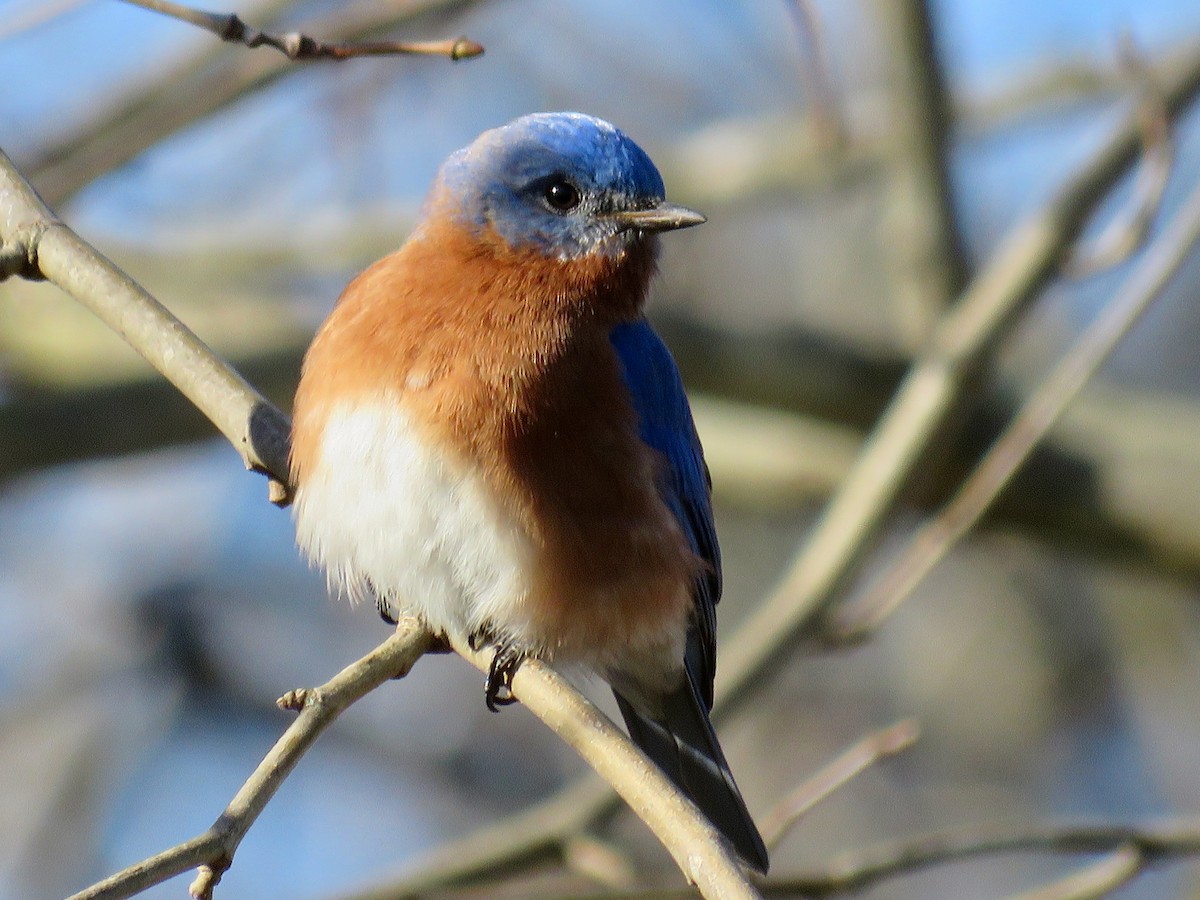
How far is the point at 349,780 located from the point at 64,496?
3019 millimetres

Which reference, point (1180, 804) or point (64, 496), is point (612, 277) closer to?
point (64, 496)

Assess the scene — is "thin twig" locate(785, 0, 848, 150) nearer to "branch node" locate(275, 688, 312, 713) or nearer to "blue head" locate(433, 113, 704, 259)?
"blue head" locate(433, 113, 704, 259)

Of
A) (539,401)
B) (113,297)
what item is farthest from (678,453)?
(113,297)

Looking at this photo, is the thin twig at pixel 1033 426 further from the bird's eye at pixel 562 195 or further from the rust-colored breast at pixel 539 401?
the bird's eye at pixel 562 195

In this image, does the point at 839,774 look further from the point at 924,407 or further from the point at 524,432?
the point at 924,407

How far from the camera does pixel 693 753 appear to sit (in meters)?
5.38

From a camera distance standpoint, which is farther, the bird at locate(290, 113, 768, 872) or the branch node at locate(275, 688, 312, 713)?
the bird at locate(290, 113, 768, 872)

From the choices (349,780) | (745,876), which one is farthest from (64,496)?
(745,876)

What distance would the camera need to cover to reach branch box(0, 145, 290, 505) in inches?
146

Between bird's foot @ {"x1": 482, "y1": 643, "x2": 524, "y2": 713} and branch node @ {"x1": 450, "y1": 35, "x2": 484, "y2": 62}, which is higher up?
branch node @ {"x1": 450, "y1": 35, "x2": 484, "y2": 62}

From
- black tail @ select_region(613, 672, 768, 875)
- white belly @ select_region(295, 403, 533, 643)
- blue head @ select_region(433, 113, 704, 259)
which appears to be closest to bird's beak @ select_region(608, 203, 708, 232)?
blue head @ select_region(433, 113, 704, 259)

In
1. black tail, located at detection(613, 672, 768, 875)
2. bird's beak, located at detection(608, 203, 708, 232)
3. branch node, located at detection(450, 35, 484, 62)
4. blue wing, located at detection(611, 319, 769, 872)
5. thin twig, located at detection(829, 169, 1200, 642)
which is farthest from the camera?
thin twig, located at detection(829, 169, 1200, 642)

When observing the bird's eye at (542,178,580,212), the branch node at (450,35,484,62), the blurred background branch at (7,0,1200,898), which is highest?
the branch node at (450,35,484,62)

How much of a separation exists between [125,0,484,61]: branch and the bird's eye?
122cm
